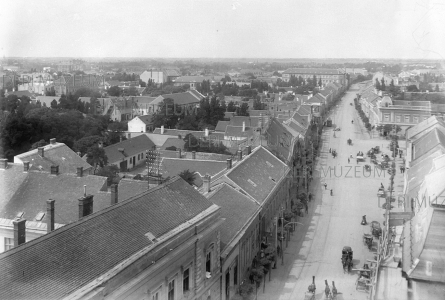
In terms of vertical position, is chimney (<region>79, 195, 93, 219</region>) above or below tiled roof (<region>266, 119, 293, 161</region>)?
below

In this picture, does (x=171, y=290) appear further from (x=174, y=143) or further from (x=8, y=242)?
(x=174, y=143)

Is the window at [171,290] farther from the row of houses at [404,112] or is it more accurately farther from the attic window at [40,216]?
the row of houses at [404,112]

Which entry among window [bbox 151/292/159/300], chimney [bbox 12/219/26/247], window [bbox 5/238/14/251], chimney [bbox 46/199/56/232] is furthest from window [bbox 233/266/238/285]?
window [bbox 5/238/14/251]

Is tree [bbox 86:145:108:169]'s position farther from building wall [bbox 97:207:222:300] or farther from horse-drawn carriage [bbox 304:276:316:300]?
building wall [bbox 97:207:222:300]

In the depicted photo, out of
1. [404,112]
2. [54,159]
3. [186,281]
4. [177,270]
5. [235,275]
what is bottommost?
[235,275]

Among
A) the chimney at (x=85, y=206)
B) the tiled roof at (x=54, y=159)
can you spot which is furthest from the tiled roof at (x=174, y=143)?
the chimney at (x=85, y=206)

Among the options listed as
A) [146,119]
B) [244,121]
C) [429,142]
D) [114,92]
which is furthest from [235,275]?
[114,92]

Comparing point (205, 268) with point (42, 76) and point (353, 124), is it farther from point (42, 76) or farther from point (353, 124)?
point (42, 76)
